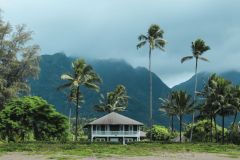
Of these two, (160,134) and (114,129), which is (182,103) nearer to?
(114,129)

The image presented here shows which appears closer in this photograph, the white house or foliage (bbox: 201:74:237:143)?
foliage (bbox: 201:74:237:143)

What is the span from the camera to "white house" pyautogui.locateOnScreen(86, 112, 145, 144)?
274 feet

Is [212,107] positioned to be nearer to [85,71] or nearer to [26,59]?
[85,71]

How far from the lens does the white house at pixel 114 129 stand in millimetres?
83375

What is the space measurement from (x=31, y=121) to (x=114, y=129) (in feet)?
70.8

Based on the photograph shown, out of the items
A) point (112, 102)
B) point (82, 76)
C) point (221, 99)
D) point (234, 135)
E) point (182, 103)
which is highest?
point (82, 76)

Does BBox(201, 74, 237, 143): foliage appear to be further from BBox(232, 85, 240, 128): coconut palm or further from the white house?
the white house

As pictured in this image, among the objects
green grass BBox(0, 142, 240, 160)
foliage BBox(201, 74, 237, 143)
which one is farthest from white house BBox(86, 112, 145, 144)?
green grass BBox(0, 142, 240, 160)

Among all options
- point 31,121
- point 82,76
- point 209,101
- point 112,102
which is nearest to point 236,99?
point 209,101

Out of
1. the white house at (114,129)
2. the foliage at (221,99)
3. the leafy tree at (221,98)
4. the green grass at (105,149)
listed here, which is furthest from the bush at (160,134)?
the green grass at (105,149)

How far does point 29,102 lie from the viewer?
218 ft

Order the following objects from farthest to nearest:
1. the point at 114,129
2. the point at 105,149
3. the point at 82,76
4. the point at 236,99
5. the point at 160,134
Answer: the point at 160,134 → the point at 114,129 → the point at 236,99 → the point at 82,76 → the point at 105,149

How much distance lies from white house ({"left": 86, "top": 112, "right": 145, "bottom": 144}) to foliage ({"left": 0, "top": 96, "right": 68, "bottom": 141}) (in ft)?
52.5

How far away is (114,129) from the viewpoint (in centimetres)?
8456
